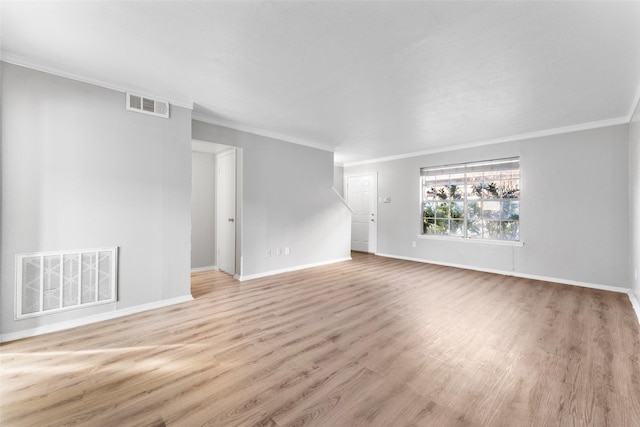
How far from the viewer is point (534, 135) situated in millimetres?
4703

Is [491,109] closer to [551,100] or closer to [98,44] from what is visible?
[551,100]

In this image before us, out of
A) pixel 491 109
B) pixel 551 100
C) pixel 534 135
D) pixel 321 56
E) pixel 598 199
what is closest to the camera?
pixel 321 56

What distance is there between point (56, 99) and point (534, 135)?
6.85 meters

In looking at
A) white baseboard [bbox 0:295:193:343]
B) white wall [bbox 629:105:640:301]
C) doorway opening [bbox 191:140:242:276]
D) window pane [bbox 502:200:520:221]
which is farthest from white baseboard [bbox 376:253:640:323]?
white baseboard [bbox 0:295:193:343]

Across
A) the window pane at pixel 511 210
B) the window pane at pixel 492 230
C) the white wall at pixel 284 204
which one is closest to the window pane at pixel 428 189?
the window pane at pixel 492 230

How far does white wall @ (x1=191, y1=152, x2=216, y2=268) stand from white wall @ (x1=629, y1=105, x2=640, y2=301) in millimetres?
6462

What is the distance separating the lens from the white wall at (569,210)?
4.01 meters

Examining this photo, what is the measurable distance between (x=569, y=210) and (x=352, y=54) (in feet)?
15.0

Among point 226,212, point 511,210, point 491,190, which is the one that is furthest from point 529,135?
point 226,212

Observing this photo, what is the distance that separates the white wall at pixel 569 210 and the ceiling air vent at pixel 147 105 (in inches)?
214

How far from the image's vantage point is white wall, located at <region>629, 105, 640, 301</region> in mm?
3189

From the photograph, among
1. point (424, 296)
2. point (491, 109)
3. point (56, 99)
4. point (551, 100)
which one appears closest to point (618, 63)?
point (551, 100)

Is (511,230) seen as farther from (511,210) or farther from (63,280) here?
(63,280)

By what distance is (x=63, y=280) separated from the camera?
2.70 meters
